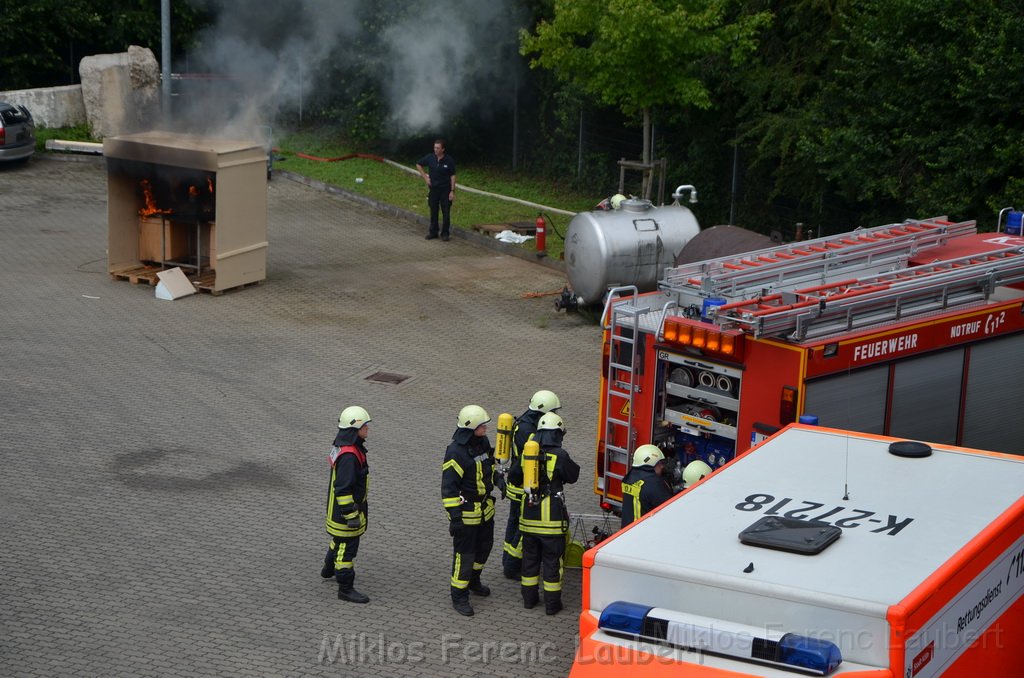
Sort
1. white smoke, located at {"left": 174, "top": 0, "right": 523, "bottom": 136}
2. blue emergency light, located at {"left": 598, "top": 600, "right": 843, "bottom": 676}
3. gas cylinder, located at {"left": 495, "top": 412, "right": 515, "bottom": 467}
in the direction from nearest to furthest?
blue emergency light, located at {"left": 598, "top": 600, "right": 843, "bottom": 676} → gas cylinder, located at {"left": 495, "top": 412, "right": 515, "bottom": 467} → white smoke, located at {"left": 174, "top": 0, "right": 523, "bottom": 136}

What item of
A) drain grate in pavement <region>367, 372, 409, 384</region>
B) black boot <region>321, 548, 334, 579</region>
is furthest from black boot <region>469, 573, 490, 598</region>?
drain grate in pavement <region>367, 372, 409, 384</region>

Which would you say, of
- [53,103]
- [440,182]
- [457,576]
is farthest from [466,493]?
[53,103]

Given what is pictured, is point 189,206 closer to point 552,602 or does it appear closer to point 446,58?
point 446,58

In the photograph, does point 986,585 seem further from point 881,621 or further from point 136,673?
point 136,673

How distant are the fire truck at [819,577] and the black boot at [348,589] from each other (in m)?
3.41

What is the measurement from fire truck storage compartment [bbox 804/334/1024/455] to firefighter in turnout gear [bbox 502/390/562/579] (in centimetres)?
182

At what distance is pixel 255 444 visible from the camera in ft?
38.6

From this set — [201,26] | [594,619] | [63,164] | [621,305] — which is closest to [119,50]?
[63,164]

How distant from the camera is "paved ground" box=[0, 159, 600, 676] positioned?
8188 mm

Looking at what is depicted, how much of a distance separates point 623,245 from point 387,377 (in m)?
3.46

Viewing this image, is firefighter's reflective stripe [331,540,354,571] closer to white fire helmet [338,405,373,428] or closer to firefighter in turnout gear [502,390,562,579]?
white fire helmet [338,405,373,428]

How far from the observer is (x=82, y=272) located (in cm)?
1769

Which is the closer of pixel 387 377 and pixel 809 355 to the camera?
pixel 809 355

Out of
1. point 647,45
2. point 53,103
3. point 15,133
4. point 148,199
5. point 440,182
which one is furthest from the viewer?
point 53,103
